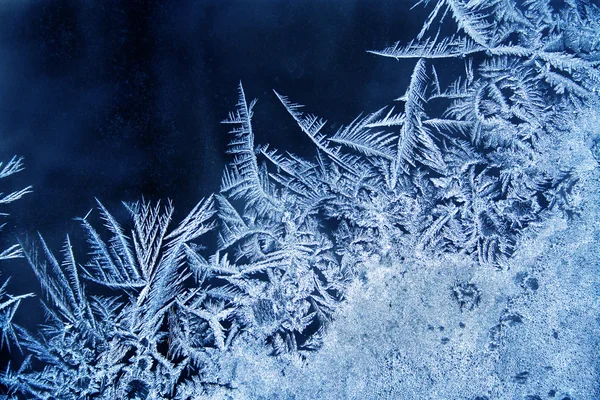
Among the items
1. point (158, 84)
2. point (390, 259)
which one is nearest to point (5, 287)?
point (158, 84)

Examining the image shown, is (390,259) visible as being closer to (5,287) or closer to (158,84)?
(158,84)

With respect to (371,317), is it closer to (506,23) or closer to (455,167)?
(455,167)

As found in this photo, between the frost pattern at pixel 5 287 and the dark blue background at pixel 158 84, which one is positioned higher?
the dark blue background at pixel 158 84

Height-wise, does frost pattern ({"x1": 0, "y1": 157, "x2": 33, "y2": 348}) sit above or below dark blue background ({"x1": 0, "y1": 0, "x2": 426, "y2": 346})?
below

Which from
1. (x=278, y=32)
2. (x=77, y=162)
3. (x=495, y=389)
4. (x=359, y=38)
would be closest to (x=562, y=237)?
(x=495, y=389)
